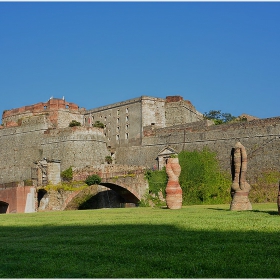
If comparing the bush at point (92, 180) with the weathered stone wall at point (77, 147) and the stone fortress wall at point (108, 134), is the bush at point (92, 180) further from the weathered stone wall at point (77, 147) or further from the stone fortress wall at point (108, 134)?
the weathered stone wall at point (77, 147)

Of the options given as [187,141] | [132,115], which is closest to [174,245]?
[187,141]

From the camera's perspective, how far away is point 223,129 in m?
46.1

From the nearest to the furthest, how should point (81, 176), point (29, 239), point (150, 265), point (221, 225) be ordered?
point (150, 265), point (29, 239), point (221, 225), point (81, 176)

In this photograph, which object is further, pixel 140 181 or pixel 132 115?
pixel 132 115

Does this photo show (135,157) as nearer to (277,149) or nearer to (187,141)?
(187,141)

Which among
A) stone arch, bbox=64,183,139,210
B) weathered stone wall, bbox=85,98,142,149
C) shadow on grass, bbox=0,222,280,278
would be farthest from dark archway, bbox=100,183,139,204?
shadow on grass, bbox=0,222,280,278

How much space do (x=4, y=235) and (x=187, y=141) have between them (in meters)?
36.1

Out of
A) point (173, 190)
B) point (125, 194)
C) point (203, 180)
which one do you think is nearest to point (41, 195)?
point (125, 194)

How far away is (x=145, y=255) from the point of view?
29.3 feet

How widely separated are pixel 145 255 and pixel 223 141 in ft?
123

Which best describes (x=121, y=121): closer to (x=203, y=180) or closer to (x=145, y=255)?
(x=203, y=180)

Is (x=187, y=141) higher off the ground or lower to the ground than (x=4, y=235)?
higher

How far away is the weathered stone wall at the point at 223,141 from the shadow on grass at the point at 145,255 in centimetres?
3118

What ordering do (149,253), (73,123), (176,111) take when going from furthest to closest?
(73,123) → (176,111) → (149,253)
